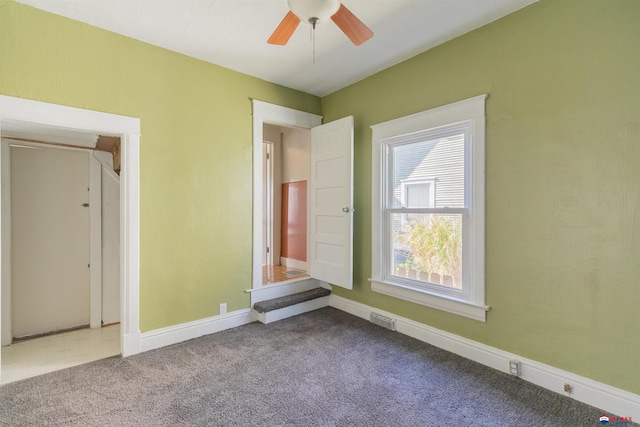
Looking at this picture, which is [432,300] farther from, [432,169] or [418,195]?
[432,169]

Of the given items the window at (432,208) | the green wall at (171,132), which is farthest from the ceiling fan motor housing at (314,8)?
the green wall at (171,132)

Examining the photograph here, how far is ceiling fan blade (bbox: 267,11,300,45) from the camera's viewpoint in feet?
5.84

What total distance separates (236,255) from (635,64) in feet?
11.4

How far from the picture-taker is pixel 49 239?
3150 millimetres

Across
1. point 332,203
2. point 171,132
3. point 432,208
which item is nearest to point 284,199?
point 332,203

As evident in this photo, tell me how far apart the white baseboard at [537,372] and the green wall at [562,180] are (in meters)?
0.05

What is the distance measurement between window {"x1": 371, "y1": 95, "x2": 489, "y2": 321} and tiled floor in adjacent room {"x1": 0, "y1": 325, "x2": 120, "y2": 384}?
277 centimetres

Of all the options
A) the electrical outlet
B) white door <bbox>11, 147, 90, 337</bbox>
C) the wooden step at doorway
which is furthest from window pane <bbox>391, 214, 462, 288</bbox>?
white door <bbox>11, 147, 90, 337</bbox>

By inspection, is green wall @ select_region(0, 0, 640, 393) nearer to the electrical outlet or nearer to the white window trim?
the electrical outlet

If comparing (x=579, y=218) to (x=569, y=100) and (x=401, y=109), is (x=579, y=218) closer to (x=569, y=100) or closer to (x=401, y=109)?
(x=569, y=100)

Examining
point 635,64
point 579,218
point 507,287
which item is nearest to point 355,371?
point 507,287

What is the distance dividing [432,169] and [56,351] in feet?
12.7

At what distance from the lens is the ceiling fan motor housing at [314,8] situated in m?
1.62

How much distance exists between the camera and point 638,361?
177 cm
